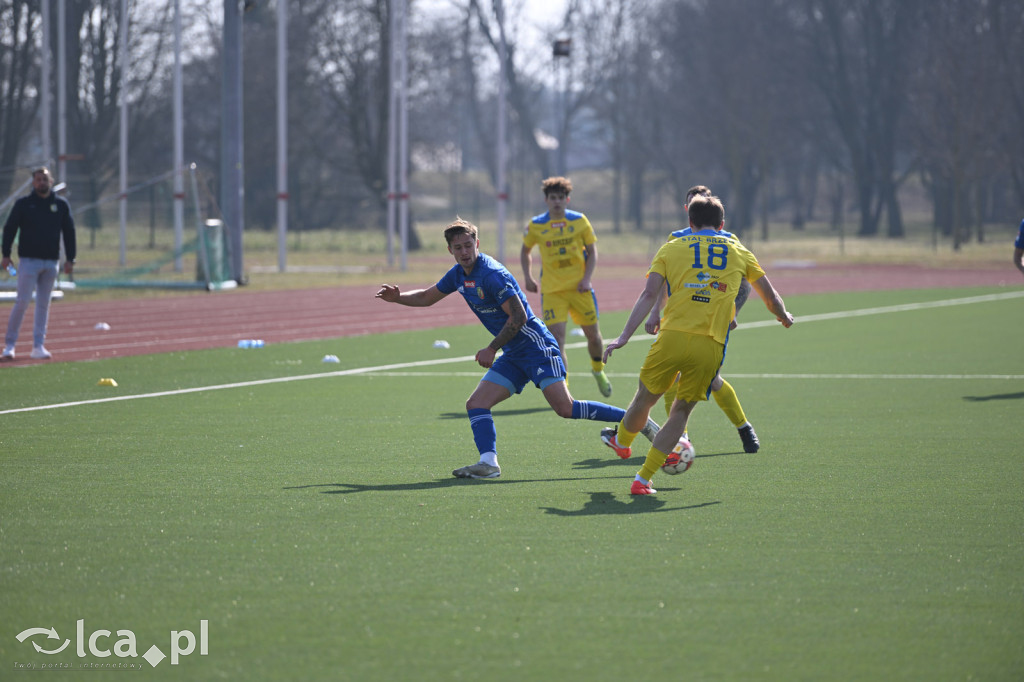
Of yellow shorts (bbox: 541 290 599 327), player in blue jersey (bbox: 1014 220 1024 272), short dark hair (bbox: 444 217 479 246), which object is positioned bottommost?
yellow shorts (bbox: 541 290 599 327)

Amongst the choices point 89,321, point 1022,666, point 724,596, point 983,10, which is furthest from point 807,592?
point 983,10

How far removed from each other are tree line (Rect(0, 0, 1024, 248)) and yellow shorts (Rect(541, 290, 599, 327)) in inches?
1047

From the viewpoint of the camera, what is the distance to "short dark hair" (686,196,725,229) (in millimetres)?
7133

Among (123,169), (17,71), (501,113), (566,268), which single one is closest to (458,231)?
(566,268)

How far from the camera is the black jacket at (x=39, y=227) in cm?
1430

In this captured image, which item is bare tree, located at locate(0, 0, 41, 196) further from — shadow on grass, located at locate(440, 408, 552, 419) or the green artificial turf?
the green artificial turf

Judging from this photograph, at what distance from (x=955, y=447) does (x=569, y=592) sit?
472cm

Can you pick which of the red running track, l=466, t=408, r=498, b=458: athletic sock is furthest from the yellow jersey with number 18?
the red running track

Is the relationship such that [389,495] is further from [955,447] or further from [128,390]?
[128,390]

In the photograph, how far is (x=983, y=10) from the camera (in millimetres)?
57625

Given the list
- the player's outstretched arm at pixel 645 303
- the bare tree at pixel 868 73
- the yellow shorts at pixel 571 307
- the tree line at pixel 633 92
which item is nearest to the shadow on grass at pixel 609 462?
the player's outstretched arm at pixel 645 303

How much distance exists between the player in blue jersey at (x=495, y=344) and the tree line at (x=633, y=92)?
29.7 m

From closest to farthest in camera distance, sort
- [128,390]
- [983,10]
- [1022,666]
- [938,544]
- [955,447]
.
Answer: [1022,666] → [938,544] → [955,447] → [128,390] → [983,10]

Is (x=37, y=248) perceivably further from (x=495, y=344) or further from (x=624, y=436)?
(x=624, y=436)
